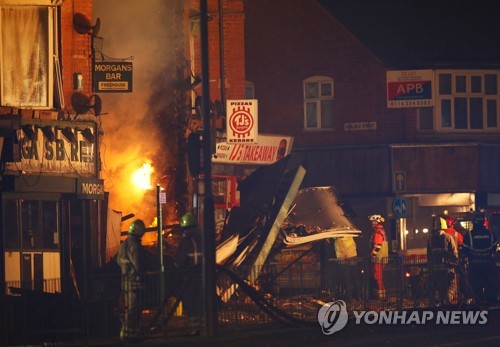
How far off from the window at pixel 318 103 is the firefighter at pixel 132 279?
65.7 ft

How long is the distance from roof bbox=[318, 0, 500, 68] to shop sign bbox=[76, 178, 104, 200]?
50.0ft

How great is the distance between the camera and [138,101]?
2847 cm

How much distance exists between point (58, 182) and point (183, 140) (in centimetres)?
697

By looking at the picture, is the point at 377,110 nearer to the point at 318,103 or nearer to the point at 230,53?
the point at 318,103

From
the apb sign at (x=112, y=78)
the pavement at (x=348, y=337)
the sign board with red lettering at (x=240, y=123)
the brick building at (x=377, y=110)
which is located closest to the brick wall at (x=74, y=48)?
the apb sign at (x=112, y=78)

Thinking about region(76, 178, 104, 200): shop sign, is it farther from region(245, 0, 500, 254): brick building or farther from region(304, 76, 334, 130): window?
region(304, 76, 334, 130): window

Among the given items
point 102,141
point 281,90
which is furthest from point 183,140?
point 281,90

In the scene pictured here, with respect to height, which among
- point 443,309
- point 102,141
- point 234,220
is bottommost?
point 443,309

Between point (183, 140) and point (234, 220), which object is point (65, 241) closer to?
point (234, 220)

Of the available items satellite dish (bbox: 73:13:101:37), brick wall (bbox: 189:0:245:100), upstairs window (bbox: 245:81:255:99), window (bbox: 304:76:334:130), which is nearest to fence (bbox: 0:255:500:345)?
satellite dish (bbox: 73:13:101:37)

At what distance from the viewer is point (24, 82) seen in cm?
2150

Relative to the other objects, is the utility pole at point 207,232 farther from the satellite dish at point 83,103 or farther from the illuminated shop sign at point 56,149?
the satellite dish at point 83,103

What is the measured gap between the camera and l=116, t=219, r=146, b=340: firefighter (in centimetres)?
1694

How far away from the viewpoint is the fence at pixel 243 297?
1716 centimetres
